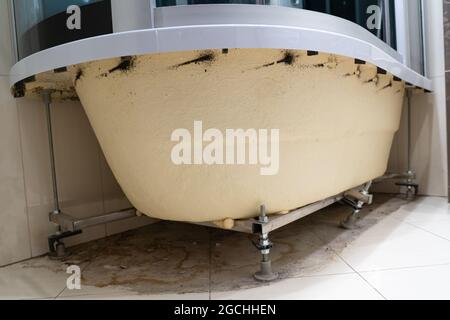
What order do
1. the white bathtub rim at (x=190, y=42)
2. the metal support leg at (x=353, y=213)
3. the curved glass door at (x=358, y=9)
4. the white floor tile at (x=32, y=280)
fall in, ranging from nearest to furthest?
the white bathtub rim at (x=190, y=42) → the curved glass door at (x=358, y=9) → the white floor tile at (x=32, y=280) → the metal support leg at (x=353, y=213)

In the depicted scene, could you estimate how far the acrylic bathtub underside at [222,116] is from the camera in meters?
0.62

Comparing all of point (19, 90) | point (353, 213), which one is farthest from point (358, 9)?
point (19, 90)

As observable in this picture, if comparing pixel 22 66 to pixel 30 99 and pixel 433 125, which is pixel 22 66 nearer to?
pixel 30 99

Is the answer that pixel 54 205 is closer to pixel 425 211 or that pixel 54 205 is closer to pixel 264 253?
pixel 264 253

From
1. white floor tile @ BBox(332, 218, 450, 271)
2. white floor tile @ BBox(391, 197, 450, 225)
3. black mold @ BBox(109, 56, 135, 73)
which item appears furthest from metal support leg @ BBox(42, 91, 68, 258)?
white floor tile @ BBox(391, 197, 450, 225)

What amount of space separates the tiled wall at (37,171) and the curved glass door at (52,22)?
5 cm

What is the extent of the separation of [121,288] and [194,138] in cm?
38

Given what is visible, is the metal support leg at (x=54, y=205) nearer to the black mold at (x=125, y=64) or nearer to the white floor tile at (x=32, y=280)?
the white floor tile at (x=32, y=280)

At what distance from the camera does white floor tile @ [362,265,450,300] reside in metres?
0.64

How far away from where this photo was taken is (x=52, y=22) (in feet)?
2.82

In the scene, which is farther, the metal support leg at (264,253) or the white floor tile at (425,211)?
the white floor tile at (425,211)

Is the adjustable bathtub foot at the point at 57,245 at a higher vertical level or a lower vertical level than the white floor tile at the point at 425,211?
higher

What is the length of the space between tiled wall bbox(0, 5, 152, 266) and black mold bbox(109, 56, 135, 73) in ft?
1.60

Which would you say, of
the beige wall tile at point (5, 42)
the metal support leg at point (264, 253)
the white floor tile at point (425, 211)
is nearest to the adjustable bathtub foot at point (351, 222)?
the white floor tile at point (425, 211)
